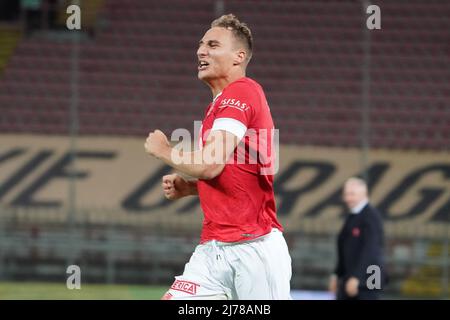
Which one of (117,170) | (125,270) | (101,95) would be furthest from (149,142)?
(101,95)

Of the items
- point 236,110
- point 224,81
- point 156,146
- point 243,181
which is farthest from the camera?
point 224,81

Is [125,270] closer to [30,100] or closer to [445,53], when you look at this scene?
[30,100]

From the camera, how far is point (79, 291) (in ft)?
51.4

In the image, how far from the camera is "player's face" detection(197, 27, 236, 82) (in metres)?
5.85

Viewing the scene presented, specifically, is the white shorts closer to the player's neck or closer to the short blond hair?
the player's neck

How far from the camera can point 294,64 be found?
21938 millimetres

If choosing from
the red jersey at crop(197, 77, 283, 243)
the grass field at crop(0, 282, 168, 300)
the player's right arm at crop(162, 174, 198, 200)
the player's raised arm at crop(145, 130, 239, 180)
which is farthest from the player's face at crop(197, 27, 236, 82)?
the grass field at crop(0, 282, 168, 300)

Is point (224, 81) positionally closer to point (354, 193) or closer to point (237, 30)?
point (237, 30)

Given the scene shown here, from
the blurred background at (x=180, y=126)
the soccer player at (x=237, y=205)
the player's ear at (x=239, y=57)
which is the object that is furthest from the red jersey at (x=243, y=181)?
the blurred background at (x=180, y=126)

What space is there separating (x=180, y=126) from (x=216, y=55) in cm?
1504

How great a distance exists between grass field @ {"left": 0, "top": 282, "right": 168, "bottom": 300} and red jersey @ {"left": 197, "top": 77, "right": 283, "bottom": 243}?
8566 mm

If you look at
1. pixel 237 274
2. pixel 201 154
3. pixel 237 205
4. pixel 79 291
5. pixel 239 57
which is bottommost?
pixel 79 291

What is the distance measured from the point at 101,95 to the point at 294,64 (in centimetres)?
374

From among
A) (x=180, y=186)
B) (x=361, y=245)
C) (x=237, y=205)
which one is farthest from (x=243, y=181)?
(x=361, y=245)
